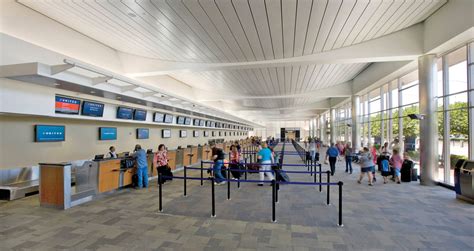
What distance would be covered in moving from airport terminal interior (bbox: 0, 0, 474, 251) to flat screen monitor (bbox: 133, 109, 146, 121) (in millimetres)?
209

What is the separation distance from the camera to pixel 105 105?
8.77m

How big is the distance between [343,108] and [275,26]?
18.7 meters

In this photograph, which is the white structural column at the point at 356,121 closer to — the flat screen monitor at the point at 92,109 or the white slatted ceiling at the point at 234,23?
the white slatted ceiling at the point at 234,23

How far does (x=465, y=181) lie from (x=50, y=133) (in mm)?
11648

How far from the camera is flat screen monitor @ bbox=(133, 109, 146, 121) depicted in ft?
34.0

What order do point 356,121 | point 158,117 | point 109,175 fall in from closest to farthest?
point 109,175 < point 158,117 < point 356,121

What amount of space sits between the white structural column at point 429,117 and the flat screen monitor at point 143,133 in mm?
11696

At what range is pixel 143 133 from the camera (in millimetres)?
11727

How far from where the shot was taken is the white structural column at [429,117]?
25.0 ft

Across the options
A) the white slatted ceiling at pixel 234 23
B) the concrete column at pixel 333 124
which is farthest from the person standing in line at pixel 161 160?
the concrete column at pixel 333 124

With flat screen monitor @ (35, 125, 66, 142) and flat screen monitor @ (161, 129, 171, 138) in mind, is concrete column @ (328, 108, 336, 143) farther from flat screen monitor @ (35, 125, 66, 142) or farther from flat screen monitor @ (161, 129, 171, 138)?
flat screen monitor @ (35, 125, 66, 142)

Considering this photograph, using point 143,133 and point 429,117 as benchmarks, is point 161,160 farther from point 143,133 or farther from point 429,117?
point 429,117

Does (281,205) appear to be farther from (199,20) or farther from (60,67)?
(60,67)

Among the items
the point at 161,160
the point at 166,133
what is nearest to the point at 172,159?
the point at 161,160
